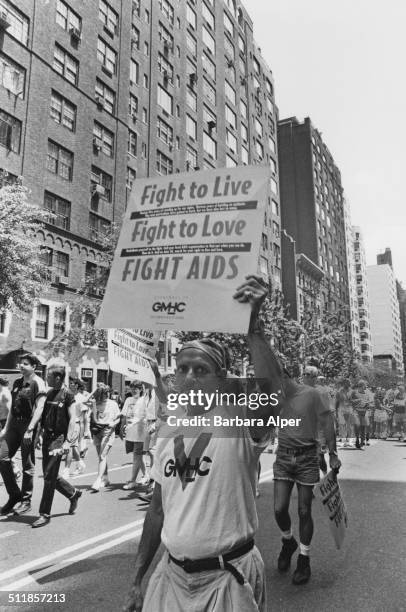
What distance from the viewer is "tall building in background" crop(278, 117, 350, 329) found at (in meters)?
72.1

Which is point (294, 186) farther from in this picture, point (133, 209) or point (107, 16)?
point (133, 209)

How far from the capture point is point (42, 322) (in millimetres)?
25297

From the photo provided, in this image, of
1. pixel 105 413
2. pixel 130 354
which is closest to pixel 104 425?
pixel 105 413

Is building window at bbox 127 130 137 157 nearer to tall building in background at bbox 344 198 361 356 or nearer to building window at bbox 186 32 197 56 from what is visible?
building window at bbox 186 32 197 56

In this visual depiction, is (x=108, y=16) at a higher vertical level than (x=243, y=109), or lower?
lower

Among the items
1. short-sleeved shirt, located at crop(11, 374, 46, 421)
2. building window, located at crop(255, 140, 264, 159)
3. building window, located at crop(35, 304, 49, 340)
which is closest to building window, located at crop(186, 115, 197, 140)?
building window, located at crop(255, 140, 264, 159)

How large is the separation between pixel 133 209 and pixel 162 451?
1.59 meters

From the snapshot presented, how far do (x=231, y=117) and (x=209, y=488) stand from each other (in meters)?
51.7

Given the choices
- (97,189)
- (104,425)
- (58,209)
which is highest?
(97,189)

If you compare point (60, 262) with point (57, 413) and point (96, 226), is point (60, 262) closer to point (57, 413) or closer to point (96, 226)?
point (96, 226)

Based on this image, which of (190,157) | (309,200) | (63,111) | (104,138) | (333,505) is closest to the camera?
(333,505)

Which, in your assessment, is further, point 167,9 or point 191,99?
point 191,99

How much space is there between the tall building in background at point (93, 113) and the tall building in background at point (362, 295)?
6492cm

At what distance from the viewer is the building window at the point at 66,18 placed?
29672 mm
